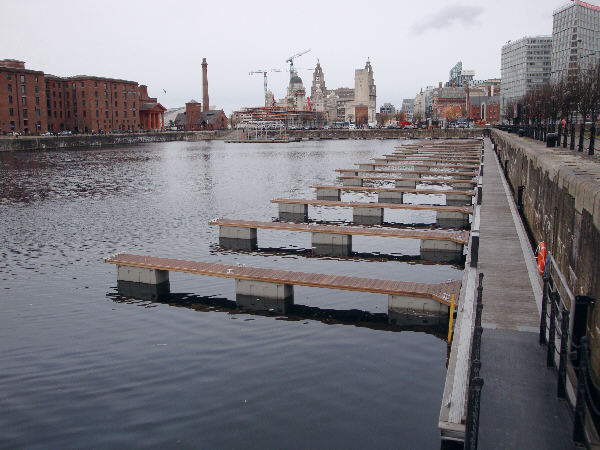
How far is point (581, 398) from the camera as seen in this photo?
726cm

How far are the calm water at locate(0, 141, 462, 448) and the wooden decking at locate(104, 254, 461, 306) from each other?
3.65ft

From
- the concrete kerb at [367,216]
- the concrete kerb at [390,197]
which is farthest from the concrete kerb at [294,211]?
the concrete kerb at [390,197]

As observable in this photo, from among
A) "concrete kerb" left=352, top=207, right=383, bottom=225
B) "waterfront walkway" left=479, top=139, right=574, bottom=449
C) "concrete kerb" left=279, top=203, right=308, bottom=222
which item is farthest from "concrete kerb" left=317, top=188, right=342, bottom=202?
"waterfront walkway" left=479, top=139, right=574, bottom=449

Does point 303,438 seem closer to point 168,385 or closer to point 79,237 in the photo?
point 168,385

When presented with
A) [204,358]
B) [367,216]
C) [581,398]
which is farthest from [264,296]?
[367,216]

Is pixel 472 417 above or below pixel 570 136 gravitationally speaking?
below

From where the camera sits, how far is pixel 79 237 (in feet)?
101

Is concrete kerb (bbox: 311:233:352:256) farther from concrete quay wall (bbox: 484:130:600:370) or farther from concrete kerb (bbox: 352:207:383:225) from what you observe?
concrete quay wall (bbox: 484:130:600:370)

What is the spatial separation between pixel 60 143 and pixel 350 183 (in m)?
100

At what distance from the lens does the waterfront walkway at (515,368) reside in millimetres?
8297

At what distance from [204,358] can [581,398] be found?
10.1 m

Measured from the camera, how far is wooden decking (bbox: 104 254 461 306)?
55.0 ft

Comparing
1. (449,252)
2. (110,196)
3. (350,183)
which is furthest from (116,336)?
(350,183)

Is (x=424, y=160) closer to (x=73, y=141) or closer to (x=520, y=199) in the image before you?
(x=520, y=199)
